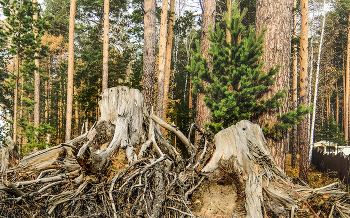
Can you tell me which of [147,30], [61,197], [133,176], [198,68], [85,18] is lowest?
[61,197]

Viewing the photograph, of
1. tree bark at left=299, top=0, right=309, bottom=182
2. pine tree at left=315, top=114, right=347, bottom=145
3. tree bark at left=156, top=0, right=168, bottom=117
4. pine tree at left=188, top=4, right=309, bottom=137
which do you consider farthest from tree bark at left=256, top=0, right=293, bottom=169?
pine tree at left=315, top=114, right=347, bottom=145

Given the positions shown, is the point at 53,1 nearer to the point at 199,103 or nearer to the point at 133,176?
the point at 199,103

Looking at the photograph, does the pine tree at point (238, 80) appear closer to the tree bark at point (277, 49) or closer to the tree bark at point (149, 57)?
the tree bark at point (277, 49)

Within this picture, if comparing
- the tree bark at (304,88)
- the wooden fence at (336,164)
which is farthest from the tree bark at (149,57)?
the wooden fence at (336,164)

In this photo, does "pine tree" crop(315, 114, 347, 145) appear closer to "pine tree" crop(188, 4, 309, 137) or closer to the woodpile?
"pine tree" crop(188, 4, 309, 137)

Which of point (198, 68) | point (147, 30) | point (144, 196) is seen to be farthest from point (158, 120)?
point (147, 30)

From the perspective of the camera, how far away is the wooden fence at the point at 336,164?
36.6ft

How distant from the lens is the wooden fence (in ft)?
36.6

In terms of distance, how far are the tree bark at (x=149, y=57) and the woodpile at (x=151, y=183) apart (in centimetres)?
555

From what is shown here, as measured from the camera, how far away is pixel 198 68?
5.13 meters

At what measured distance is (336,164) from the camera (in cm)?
1258

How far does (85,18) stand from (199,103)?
1677cm

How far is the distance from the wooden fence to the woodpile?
7758mm

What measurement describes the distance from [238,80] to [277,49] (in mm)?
1067
